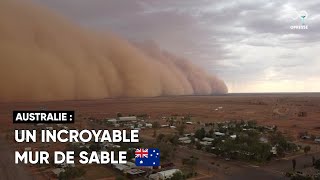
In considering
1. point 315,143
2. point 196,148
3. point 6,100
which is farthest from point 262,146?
point 6,100

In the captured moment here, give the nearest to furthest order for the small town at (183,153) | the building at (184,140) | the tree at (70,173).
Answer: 1. the tree at (70,173)
2. the small town at (183,153)
3. the building at (184,140)

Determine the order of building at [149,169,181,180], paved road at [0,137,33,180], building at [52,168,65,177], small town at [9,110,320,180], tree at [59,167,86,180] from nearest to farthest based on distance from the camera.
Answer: tree at [59,167,86,180] → building at [149,169,181,180] → paved road at [0,137,33,180] → building at [52,168,65,177] → small town at [9,110,320,180]

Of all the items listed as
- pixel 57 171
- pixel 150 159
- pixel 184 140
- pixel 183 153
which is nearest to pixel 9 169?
pixel 57 171

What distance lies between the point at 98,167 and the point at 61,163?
1.77 meters

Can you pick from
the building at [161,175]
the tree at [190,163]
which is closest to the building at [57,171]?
the building at [161,175]

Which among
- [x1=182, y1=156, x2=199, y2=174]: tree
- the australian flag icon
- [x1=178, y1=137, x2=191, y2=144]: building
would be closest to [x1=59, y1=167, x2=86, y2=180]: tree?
the australian flag icon

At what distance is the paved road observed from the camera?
14.9m

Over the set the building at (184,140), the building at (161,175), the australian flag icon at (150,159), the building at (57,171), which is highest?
the australian flag icon at (150,159)

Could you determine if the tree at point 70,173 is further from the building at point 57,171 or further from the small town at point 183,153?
the building at point 57,171

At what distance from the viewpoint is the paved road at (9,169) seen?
14.9 metres

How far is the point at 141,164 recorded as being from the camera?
51.9 feet

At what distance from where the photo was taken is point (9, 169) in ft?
53.1

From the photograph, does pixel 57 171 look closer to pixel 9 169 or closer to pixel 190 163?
pixel 9 169

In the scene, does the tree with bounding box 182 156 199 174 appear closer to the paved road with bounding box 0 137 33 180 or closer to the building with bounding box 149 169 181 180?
the building with bounding box 149 169 181 180
